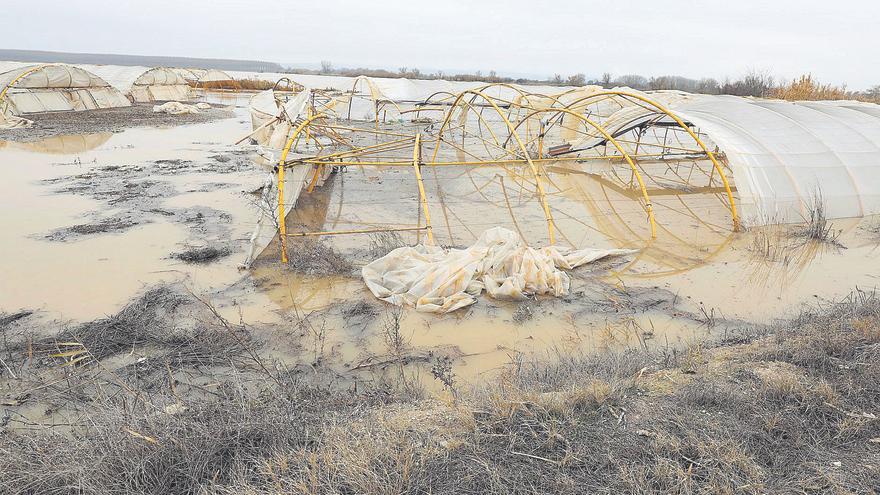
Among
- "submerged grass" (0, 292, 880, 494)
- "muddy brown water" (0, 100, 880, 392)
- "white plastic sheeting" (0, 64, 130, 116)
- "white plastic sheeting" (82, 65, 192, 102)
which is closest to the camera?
"submerged grass" (0, 292, 880, 494)

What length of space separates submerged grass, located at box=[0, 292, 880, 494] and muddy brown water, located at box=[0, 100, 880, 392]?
1.21 m

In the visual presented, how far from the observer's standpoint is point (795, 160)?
9.62 m

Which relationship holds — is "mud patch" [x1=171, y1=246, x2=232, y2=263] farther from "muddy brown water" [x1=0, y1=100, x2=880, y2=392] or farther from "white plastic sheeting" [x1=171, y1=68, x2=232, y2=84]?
"white plastic sheeting" [x1=171, y1=68, x2=232, y2=84]

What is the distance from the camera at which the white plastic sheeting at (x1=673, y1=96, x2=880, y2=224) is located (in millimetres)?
9219

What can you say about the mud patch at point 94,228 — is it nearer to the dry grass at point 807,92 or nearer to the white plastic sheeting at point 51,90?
the white plastic sheeting at point 51,90

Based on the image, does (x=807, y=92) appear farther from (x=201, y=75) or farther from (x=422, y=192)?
(x=201, y=75)

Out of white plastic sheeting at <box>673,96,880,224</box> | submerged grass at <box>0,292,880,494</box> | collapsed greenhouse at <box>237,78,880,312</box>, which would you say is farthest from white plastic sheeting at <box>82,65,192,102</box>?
submerged grass at <box>0,292,880,494</box>

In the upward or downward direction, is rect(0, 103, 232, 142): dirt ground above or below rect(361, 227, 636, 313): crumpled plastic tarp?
above

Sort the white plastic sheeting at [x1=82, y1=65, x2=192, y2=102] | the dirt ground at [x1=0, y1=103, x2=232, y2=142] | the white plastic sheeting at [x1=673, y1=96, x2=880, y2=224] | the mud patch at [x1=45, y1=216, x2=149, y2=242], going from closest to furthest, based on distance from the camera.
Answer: the mud patch at [x1=45, y1=216, x2=149, y2=242] < the white plastic sheeting at [x1=673, y1=96, x2=880, y2=224] < the dirt ground at [x1=0, y1=103, x2=232, y2=142] < the white plastic sheeting at [x1=82, y1=65, x2=192, y2=102]

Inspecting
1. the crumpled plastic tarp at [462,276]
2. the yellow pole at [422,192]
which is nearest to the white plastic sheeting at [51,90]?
the yellow pole at [422,192]

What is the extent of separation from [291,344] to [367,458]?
2.62 m

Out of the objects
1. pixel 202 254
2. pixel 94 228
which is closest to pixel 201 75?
pixel 94 228

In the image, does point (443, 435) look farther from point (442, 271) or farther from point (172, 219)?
point (172, 219)

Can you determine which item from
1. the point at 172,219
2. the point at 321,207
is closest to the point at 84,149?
the point at 172,219
